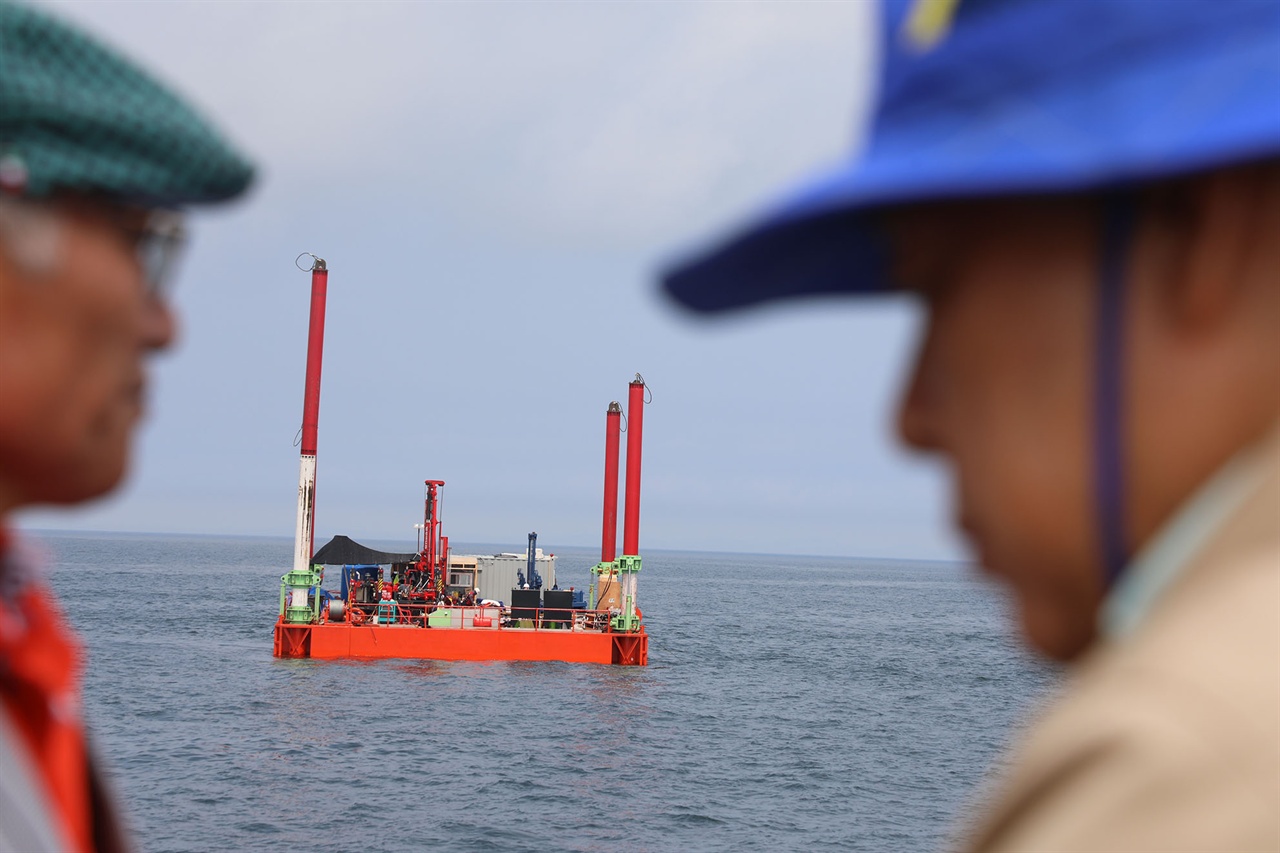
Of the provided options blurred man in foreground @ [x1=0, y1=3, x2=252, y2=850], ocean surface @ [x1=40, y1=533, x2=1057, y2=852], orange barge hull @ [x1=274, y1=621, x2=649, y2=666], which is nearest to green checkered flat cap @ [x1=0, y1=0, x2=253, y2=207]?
blurred man in foreground @ [x1=0, y1=3, x2=252, y2=850]

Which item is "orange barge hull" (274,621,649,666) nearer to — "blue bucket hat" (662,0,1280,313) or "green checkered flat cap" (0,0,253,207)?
"green checkered flat cap" (0,0,253,207)

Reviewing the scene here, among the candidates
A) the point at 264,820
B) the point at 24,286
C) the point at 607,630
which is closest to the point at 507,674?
the point at 607,630

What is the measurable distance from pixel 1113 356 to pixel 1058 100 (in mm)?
161

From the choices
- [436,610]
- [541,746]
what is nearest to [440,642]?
[436,610]

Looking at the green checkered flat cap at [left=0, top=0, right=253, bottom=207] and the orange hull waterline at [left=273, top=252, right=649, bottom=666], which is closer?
the green checkered flat cap at [left=0, top=0, right=253, bottom=207]

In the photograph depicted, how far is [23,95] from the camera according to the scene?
1142 mm

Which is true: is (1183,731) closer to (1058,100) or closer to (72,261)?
(1058,100)

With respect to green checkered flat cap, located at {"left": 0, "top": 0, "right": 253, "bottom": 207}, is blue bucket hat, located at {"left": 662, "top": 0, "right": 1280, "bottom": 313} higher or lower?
lower

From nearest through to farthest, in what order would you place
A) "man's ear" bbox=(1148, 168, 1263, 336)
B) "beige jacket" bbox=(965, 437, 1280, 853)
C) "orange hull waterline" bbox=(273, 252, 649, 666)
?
"beige jacket" bbox=(965, 437, 1280, 853) < "man's ear" bbox=(1148, 168, 1263, 336) < "orange hull waterline" bbox=(273, 252, 649, 666)

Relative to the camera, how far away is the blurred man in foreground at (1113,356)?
1.98ft

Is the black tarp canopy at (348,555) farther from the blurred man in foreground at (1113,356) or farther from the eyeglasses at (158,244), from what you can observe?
the blurred man in foreground at (1113,356)

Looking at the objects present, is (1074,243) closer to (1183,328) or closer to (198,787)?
(1183,328)

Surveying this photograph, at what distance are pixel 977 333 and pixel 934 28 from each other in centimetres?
21

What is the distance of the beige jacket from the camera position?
57 centimetres
